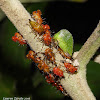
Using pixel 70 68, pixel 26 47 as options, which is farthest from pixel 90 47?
pixel 26 47

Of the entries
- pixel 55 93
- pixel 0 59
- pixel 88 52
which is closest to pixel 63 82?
pixel 88 52

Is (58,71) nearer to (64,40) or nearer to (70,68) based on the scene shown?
(70,68)

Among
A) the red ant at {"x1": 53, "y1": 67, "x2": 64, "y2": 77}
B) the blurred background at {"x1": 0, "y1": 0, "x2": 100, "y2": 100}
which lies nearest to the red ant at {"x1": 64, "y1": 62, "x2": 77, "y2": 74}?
the red ant at {"x1": 53, "y1": 67, "x2": 64, "y2": 77}

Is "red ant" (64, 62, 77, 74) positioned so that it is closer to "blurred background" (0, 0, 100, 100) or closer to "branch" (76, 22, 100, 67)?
"branch" (76, 22, 100, 67)

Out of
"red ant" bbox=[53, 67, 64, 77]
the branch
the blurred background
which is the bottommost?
"red ant" bbox=[53, 67, 64, 77]

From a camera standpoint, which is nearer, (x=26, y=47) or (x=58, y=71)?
(x=58, y=71)

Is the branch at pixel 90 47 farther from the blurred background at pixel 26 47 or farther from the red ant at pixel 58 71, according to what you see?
the blurred background at pixel 26 47

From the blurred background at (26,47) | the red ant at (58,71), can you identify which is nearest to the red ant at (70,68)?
the red ant at (58,71)
